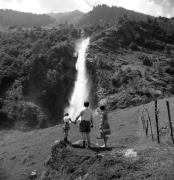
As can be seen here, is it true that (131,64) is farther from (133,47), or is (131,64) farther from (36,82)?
(36,82)

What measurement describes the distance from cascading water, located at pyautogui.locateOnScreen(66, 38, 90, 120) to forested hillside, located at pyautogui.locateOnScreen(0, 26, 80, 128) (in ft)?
4.14

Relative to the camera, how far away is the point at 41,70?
77.1 meters

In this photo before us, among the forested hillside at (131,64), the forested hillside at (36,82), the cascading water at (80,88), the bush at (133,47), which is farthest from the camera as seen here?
the bush at (133,47)

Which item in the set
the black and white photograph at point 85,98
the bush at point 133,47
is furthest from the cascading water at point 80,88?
the bush at point 133,47

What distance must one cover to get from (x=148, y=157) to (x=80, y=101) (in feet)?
187

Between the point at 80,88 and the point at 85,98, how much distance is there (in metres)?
3.69

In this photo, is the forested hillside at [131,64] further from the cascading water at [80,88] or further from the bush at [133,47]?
the cascading water at [80,88]

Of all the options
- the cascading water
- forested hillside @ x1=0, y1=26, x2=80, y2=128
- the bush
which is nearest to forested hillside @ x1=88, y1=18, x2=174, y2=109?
the bush

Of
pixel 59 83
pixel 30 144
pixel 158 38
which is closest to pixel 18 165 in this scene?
pixel 30 144

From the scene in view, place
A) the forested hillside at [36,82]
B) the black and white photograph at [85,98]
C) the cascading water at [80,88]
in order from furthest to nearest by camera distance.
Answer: the cascading water at [80,88], the forested hillside at [36,82], the black and white photograph at [85,98]

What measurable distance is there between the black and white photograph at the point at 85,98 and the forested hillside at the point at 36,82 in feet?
0.66

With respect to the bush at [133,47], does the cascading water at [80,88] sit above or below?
below

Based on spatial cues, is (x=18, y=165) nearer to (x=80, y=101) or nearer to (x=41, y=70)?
(x=80, y=101)

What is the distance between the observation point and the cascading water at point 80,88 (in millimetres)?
69312
